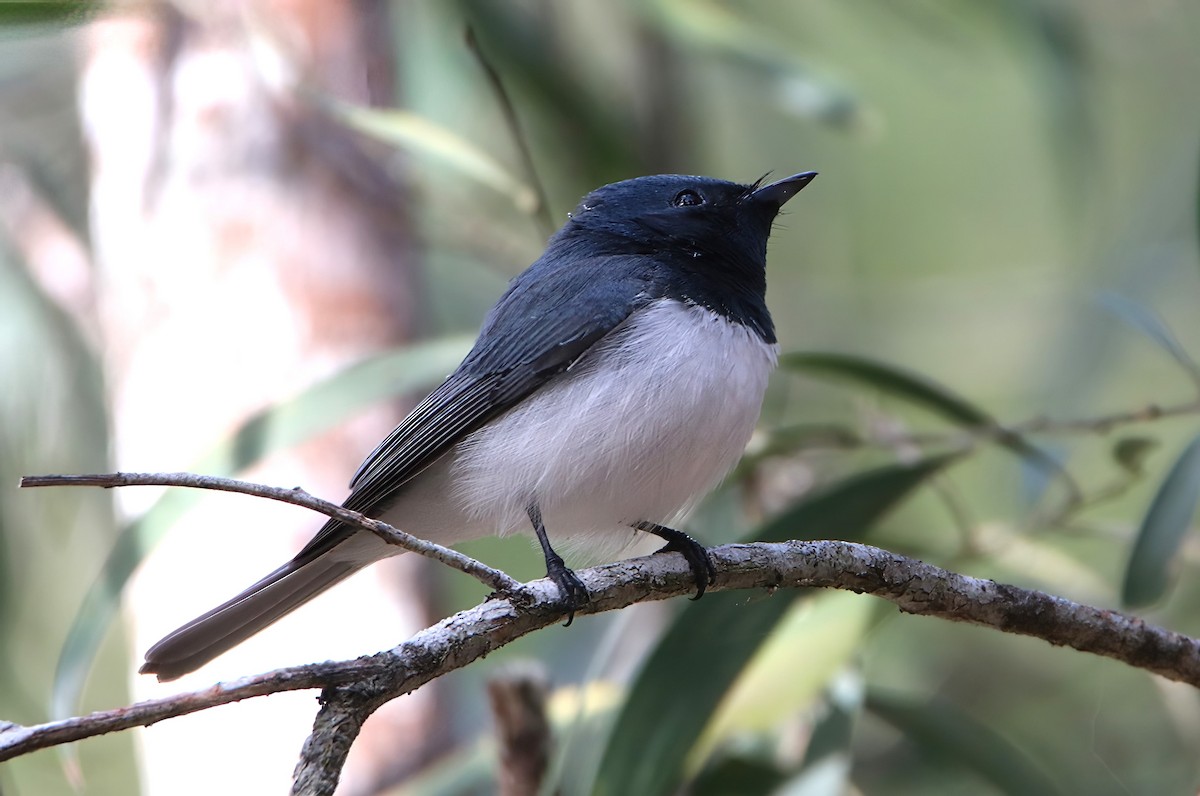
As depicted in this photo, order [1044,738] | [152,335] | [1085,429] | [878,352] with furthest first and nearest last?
[878,352] < [1044,738] < [152,335] < [1085,429]

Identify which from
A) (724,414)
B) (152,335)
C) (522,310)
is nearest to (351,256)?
(152,335)

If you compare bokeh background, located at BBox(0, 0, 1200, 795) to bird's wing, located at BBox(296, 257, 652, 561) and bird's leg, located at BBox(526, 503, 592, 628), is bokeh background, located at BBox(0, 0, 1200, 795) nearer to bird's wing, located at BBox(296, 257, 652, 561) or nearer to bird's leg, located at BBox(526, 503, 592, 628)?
bird's wing, located at BBox(296, 257, 652, 561)

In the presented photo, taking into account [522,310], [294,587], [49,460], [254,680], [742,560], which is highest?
[49,460]

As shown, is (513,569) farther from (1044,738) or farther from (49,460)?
(1044,738)

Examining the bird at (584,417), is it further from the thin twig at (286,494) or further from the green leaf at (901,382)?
the thin twig at (286,494)

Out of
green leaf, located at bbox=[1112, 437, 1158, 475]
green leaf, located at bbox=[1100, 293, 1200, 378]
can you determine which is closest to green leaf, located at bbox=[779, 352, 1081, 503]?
green leaf, located at bbox=[1112, 437, 1158, 475]

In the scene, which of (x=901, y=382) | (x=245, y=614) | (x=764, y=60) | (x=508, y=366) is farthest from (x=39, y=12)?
(x=764, y=60)

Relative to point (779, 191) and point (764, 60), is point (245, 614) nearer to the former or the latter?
point (779, 191)
